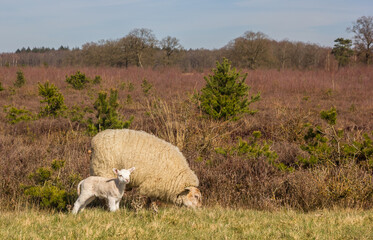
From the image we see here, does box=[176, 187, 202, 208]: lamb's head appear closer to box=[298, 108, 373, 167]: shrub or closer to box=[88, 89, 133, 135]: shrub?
box=[298, 108, 373, 167]: shrub

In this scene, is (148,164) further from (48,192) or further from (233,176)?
(233,176)

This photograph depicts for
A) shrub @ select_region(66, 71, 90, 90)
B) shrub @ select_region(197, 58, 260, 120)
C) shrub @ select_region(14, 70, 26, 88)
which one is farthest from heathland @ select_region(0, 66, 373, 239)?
shrub @ select_region(14, 70, 26, 88)

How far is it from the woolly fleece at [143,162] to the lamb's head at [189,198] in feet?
0.23

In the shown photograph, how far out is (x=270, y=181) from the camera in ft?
23.6

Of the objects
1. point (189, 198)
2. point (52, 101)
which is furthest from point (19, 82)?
point (189, 198)

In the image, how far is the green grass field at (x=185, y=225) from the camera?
4.38m

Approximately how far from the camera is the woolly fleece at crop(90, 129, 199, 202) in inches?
232

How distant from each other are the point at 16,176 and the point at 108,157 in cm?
268

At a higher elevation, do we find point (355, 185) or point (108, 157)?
point (108, 157)

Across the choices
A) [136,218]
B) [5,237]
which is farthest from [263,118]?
[5,237]

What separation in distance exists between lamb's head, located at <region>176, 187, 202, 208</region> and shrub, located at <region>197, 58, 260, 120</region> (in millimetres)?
4562

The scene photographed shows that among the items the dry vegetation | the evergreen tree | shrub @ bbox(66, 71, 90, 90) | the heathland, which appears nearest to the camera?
the heathland

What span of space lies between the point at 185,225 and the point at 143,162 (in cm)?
137

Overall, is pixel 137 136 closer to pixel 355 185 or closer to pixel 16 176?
pixel 16 176
